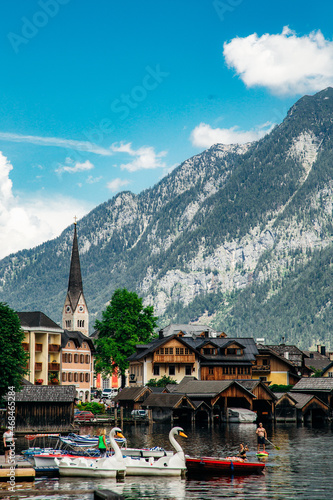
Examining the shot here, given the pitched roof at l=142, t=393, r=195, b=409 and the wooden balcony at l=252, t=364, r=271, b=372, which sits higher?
the wooden balcony at l=252, t=364, r=271, b=372

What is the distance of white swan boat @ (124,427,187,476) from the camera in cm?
5197

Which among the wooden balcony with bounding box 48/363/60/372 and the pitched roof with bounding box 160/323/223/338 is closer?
the wooden balcony with bounding box 48/363/60/372

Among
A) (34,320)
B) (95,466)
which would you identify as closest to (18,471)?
(95,466)

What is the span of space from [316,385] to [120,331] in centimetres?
3646

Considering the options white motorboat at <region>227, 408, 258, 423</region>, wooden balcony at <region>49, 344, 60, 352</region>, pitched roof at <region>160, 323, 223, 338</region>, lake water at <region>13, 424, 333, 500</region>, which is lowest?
lake water at <region>13, 424, 333, 500</region>

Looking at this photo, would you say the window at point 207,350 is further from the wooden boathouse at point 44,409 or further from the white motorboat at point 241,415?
the wooden boathouse at point 44,409

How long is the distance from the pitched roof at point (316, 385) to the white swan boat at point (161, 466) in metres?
63.5

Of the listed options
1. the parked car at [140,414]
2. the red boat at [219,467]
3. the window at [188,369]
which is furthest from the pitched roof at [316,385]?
the red boat at [219,467]

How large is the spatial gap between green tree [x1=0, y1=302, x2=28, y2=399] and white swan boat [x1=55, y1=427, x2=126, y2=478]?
22833 millimetres

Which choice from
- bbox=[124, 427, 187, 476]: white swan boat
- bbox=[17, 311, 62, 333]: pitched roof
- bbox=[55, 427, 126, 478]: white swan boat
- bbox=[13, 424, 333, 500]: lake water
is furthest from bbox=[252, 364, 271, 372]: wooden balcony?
bbox=[55, 427, 126, 478]: white swan boat

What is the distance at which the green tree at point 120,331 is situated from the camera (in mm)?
128750

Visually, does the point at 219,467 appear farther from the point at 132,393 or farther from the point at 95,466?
the point at 132,393

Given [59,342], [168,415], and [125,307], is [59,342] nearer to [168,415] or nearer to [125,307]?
[125,307]

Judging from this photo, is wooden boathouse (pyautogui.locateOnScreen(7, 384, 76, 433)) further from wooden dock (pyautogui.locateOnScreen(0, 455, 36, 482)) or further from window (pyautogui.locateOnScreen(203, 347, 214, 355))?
window (pyautogui.locateOnScreen(203, 347, 214, 355))
